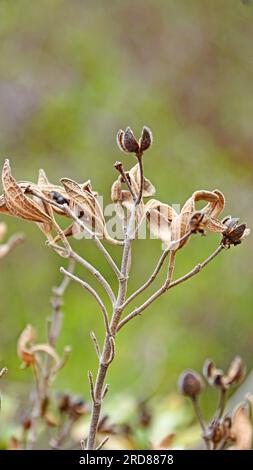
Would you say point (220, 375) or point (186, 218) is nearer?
point (186, 218)

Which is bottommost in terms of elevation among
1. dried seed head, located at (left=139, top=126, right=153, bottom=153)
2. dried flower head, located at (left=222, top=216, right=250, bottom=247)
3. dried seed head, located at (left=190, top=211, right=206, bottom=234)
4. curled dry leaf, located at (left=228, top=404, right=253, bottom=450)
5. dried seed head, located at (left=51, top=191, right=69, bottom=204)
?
curled dry leaf, located at (left=228, top=404, right=253, bottom=450)

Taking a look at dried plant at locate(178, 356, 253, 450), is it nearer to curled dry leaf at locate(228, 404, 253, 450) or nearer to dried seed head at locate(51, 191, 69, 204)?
curled dry leaf at locate(228, 404, 253, 450)

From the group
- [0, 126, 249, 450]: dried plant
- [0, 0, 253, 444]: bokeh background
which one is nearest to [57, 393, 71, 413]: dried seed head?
[0, 126, 249, 450]: dried plant

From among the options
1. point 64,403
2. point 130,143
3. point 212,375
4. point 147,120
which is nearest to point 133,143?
point 130,143

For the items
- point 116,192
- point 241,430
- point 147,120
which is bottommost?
point 241,430

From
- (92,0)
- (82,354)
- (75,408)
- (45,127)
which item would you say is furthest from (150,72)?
(75,408)

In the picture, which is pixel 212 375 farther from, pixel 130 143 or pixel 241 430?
pixel 130 143

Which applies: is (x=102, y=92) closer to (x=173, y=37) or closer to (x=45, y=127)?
(x=45, y=127)
